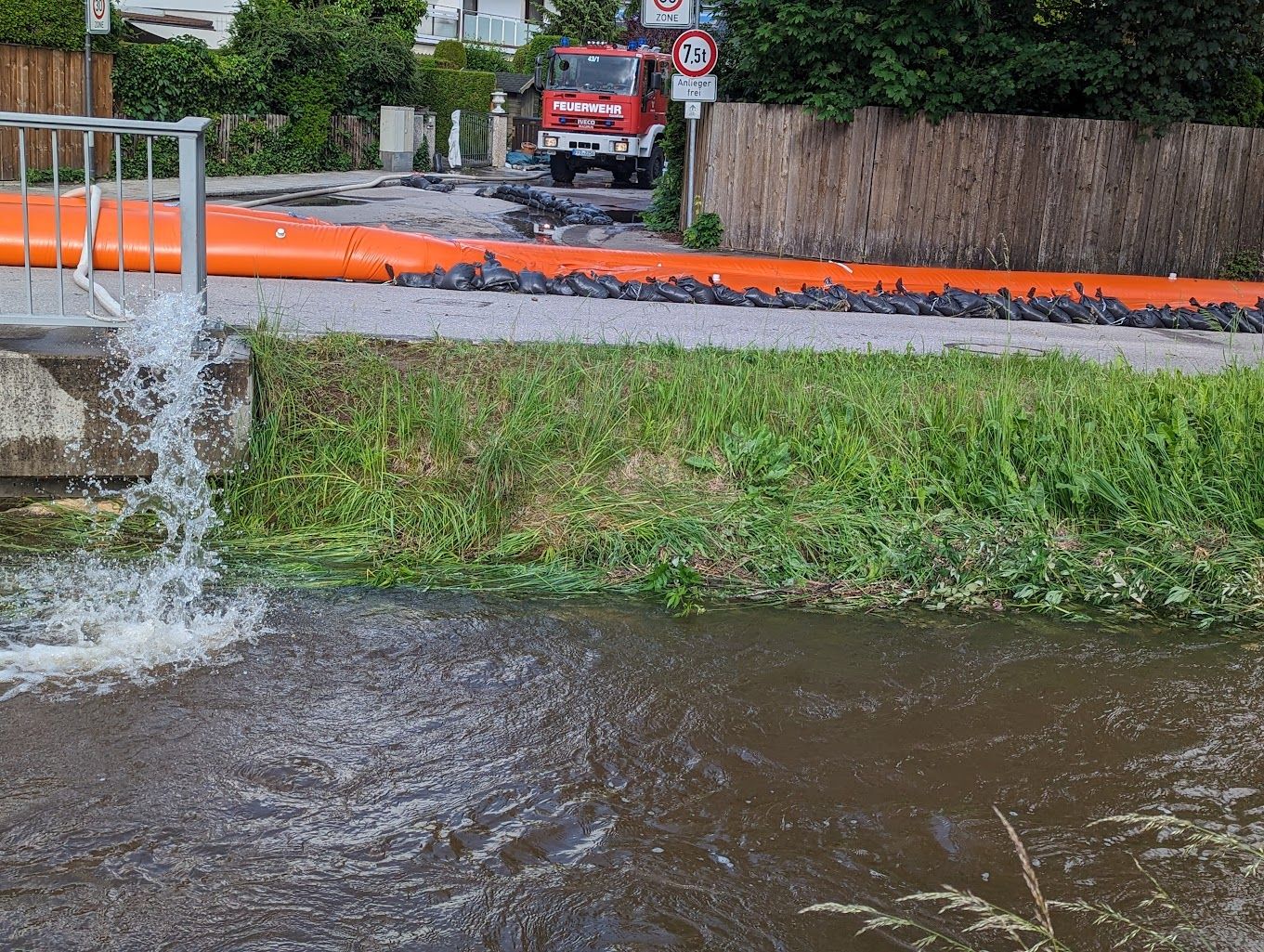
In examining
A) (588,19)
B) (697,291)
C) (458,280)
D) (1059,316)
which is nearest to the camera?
(458,280)

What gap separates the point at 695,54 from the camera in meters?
14.5

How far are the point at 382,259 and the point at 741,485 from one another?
5648 millimetres

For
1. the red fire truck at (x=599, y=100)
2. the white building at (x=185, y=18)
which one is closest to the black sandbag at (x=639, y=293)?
the red fire truck at (x=599, y=100)

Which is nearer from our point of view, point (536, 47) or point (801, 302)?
point (801, 302)

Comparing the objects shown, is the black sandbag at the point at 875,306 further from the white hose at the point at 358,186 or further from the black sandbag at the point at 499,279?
the white hose at the point at 358,186

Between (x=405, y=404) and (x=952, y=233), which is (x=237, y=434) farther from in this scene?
(x=952, y=233)

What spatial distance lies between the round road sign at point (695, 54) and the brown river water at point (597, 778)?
10708 mm

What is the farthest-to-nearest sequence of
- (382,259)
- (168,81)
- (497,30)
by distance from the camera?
(497,30), (168,81), (382,259)

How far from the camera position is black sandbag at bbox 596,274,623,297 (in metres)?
10.4

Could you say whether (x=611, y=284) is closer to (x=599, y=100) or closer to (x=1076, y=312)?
(x=1076, y=312)

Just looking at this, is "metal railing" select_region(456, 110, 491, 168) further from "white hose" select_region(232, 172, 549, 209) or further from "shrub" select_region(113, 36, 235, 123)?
"shrub" select_region(113, 36, 235, 123)

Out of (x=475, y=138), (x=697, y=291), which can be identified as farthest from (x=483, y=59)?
(x=697, y=291)

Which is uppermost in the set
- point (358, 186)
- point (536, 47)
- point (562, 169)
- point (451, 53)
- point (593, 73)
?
point (536, 47)

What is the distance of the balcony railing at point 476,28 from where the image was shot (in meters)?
54.9
